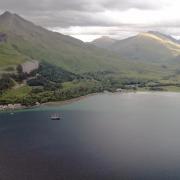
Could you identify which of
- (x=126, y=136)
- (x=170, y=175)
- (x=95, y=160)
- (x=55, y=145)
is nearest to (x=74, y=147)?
(x=55, y=145)

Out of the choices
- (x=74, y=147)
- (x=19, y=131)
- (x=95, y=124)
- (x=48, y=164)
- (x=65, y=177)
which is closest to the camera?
(x=65, y=177)

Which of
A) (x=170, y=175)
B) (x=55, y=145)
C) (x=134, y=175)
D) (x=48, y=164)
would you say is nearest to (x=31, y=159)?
(x=48, y=164)

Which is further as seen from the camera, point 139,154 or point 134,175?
point 139,154

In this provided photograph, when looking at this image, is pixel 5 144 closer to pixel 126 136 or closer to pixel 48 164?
pixel 48 164

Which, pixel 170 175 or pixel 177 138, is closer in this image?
pixel 170 175

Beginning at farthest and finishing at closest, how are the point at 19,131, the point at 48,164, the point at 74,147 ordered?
the point at 19,131 < the point at 74,147 < the point at 48,164

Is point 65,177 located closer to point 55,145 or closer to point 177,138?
point 55,145
